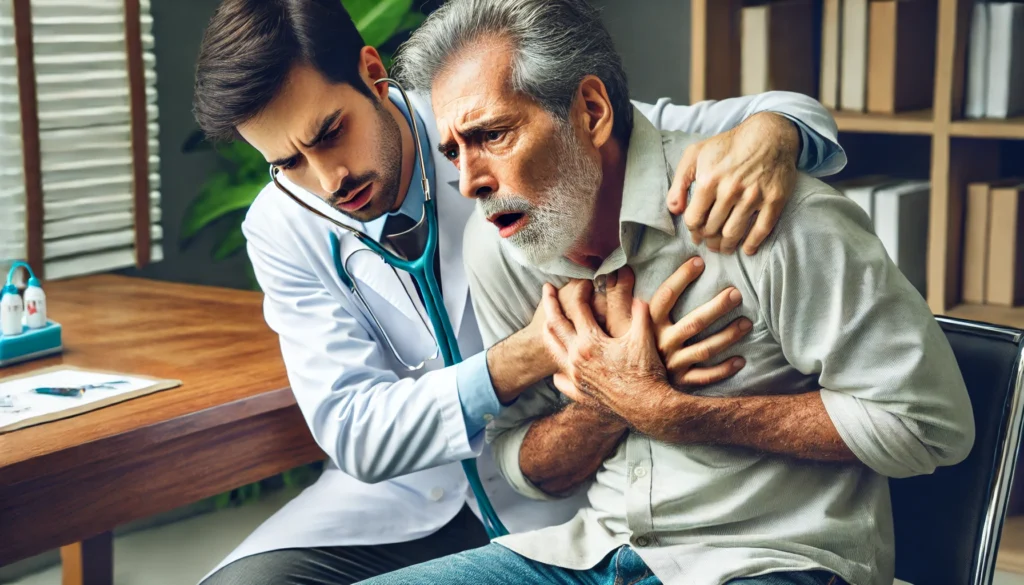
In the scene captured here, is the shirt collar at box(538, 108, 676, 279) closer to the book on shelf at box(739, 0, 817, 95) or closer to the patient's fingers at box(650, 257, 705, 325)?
the patient's fingers at box(650, 257, 705, 325)

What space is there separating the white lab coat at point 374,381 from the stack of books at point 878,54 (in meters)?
1.01

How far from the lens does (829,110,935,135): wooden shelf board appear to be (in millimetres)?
2316

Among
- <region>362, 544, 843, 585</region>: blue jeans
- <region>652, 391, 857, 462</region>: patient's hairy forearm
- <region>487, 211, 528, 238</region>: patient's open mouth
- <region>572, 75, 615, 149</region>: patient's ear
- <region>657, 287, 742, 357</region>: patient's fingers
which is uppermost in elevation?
<region>572, 75, 615, 149</region>: patient's ear

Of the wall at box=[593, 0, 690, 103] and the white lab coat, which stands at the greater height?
the wall at box=[593, 0, 690, 103]

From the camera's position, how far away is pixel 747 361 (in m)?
1.22

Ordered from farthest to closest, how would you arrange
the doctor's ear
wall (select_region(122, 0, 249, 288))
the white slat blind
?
Result: wall (select_region(122, 0, 249, 288)), the white slat blind, the doctor's ear

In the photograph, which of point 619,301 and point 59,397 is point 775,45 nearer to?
point 619,301

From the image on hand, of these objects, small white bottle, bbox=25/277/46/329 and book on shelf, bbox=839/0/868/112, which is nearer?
small white bottle, bbox=25/277/46/329

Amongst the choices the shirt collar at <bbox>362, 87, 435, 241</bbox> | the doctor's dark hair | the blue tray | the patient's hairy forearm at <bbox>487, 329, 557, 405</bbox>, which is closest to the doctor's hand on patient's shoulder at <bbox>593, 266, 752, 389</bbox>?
the patient's hairy forearm at <bbox>487, 329, 557, 405</bbox>

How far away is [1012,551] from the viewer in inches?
89.0

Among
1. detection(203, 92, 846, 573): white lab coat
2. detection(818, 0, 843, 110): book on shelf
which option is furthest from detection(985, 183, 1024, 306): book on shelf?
detection(203, 92, 846, 573): white lab coat

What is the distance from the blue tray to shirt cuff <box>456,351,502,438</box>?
88cm

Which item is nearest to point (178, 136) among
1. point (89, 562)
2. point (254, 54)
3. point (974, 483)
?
point (89, 562)

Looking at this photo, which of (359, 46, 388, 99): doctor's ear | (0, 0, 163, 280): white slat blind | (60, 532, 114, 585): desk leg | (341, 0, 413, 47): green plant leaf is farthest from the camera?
(341, 0, 413, 47): green plant leaf
